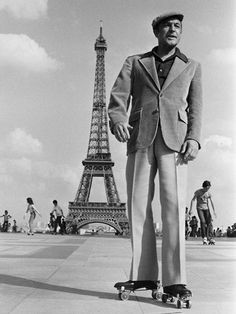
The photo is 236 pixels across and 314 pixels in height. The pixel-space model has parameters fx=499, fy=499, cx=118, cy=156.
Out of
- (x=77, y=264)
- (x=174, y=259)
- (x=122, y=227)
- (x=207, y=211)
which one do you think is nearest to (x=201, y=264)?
(x=77, y=264)

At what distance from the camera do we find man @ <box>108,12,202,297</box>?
12.2 ft

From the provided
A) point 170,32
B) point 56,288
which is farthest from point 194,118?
point 56,288

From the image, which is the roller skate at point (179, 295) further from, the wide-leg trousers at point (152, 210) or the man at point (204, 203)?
the man at point (204, 203)

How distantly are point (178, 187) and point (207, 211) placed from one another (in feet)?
29.8

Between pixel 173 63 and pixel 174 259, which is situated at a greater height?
pixel 173 63

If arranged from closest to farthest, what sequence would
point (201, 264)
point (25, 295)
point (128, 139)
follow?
point (25, 295) → point (128, 139) → point (201, 264)

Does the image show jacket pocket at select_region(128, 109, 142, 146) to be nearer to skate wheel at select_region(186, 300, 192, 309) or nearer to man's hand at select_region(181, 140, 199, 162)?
man's hand at select_region(181, 140, 199, 162)

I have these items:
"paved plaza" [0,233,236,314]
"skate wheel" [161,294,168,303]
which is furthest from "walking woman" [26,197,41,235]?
"skate wheel" [161,294,168,303]

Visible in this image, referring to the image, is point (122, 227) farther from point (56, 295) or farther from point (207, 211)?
point (56, 295)

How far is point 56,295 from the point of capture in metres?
3.63

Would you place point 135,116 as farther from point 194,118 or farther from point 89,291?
point 89,291

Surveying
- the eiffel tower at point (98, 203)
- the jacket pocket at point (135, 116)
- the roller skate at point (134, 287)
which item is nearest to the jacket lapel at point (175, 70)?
the jacket pocket at point (135, 116)

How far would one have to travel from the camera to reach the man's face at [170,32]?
3.87 m

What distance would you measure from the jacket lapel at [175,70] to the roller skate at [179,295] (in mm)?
1497
